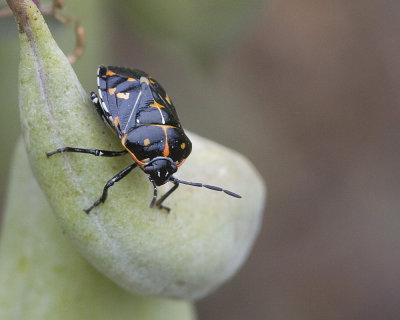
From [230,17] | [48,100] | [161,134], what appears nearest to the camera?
[48,100]

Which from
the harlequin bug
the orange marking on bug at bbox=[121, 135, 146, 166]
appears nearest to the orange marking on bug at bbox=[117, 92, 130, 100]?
the harlequin bug

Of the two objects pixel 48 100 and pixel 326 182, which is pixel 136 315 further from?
pixel 326 182

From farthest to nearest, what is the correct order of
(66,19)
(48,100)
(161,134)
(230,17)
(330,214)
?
(330,214) → (230,17) → (66,19) → (161,134) → (48,100)

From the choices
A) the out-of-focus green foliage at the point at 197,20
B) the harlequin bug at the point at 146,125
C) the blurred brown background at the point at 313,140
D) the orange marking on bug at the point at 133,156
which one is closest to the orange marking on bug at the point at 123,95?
the harlequin bug at the point at 146,125

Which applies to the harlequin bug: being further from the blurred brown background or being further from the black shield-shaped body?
the blurred brown background

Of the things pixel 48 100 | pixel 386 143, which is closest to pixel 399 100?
pixel 386 143

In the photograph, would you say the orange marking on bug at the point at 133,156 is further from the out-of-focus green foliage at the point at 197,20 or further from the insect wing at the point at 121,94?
the out-of-focus green foliage at the point at 197,20
